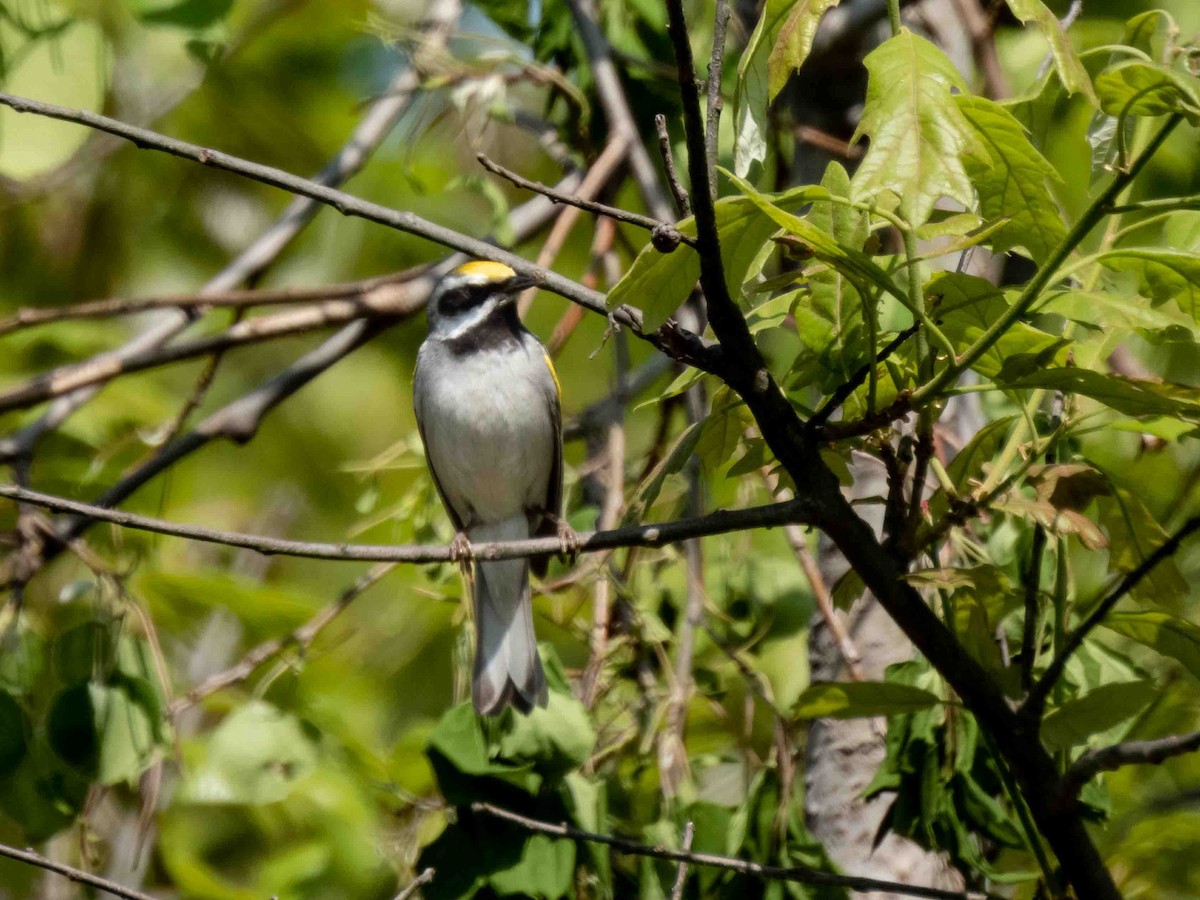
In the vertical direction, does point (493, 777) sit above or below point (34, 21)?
below

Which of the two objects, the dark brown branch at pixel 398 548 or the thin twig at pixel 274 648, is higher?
the dark brown branch at pixel 398 548

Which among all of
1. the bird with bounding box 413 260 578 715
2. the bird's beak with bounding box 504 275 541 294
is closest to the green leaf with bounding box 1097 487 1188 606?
the bird with bounding box 413 260 578 715

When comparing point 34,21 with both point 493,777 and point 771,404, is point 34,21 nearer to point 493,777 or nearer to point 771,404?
point 493,777

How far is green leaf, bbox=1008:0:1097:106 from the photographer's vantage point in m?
1.57

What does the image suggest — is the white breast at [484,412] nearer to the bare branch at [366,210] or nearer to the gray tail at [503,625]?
the gray tail at [503,625]

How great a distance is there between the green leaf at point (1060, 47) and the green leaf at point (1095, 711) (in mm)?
823

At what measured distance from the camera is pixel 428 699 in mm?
4949

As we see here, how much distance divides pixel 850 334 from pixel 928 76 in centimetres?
37

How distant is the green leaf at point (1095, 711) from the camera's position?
1.86 m

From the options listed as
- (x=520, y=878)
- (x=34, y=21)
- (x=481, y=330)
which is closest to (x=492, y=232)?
(x=481, y=330)

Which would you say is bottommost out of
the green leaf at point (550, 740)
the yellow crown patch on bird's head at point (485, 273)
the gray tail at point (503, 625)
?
the gray tail at point (503, 625)

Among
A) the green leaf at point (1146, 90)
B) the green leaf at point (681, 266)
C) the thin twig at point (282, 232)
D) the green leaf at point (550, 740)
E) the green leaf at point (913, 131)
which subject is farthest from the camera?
the thin twig at point (282, 232)

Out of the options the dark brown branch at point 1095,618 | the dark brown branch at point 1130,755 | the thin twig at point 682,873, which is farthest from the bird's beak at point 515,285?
the dark brown branch at point 1130,755

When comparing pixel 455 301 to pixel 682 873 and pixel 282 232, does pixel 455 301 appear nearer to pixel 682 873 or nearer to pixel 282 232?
pixel 282 232
